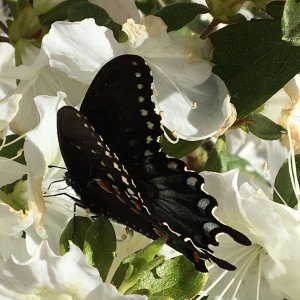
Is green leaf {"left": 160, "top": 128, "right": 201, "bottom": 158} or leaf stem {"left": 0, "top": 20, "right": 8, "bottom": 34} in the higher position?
leaf stem {"left": 0, "top": 20, "right": 8, "bottom": 34}

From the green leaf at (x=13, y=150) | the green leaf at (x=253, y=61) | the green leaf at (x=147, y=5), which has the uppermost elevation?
the green leaf at (x=253, y=61)

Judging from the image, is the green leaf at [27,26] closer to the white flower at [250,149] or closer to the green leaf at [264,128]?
the green leaf at [264,128]

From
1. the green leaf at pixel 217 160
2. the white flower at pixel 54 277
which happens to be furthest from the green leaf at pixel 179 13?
the white flower at pixel 54 277

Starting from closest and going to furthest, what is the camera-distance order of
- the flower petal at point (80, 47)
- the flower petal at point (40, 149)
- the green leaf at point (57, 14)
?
the flower petal at point (40, 149)
the flower petal at point (80, 47)
the green leaf at point (57, 14)

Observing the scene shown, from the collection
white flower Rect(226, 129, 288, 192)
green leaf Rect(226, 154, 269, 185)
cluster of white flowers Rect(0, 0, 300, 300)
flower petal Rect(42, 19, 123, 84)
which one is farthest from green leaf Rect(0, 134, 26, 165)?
green leaf Rect(226, 154, 269, 185)

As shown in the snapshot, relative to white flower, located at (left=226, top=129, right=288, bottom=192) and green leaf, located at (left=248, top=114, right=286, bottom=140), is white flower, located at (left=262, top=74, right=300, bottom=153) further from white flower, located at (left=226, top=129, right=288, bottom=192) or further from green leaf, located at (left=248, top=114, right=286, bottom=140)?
white flower, located at (left=226, top=129, right=288, bottom=192)

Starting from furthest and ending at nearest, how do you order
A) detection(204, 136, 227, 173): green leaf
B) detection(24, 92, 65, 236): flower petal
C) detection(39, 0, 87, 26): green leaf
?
1. detection(39, 0, 87, 26): green leaf
2. detection(204, 136, 227, 173): green leaf
3. detection(24, 92, 65, 236): flower petal

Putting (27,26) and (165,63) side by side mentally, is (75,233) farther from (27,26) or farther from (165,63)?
(27,26)
